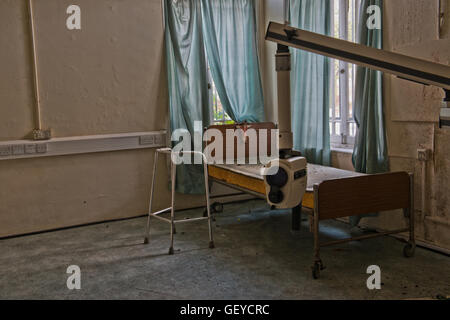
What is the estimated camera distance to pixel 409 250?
11.8 feet

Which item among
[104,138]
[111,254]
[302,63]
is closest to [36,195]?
[104,138]

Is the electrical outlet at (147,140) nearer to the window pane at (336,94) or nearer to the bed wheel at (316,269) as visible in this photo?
the window pane at (336,94)

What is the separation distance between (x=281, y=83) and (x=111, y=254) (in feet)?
9.73

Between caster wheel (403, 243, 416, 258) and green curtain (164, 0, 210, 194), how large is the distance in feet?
7.63

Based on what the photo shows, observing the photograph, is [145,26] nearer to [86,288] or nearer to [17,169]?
[17,169]

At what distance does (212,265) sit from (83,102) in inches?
85.9

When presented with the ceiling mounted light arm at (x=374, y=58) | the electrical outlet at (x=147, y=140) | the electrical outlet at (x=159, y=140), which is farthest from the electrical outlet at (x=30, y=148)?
the ceiling mounted light arm at (x=374, y=58)

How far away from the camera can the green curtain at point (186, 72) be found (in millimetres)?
5031

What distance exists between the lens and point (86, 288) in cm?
325

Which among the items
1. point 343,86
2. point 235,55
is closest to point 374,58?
point 343,86

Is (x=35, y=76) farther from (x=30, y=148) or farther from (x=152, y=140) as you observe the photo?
(x=152, y=140)

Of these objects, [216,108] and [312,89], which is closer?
[312,89]

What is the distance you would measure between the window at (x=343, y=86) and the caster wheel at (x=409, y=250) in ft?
4.52

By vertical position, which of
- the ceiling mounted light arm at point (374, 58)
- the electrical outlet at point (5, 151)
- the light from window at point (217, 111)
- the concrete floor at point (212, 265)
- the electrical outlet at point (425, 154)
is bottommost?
the concrete floor at point (212, 265)
